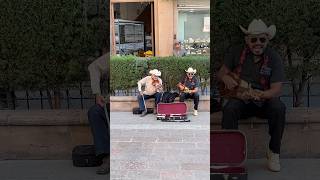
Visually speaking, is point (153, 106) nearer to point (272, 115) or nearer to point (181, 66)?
point (181, 66)

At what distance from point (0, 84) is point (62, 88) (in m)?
0.59

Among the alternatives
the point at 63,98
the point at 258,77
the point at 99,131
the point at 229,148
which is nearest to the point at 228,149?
the point at 229,148

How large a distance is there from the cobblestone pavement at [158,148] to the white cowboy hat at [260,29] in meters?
1.74


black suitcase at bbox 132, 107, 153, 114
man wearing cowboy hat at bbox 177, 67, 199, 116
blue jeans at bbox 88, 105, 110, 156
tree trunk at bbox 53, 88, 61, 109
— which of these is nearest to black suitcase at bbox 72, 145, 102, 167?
blue jeans at bbox 88, 105, 110, 156

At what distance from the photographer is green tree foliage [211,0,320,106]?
3750 millimetres

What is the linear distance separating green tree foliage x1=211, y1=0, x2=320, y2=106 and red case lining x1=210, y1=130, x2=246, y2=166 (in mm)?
682

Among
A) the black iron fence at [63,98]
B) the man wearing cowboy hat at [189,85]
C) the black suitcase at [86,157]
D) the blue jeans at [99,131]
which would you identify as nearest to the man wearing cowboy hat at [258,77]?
the black iron fence at [63,98]

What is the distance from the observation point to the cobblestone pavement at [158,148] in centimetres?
200

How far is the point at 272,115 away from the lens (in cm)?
354

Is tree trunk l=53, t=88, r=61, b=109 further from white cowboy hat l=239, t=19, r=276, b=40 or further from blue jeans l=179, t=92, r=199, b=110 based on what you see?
blue jeans l=179, t=92, r=199, b=110

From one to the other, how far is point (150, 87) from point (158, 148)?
0.97ft

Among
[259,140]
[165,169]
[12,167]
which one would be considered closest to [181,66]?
[165,169]

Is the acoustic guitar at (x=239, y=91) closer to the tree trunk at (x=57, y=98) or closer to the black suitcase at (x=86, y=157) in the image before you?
the black suitcase at (x=86, y=157)

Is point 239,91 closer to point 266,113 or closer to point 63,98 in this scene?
point 266,113
